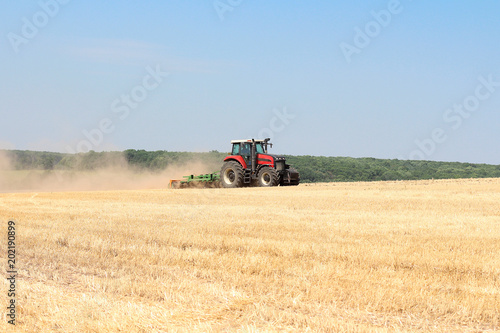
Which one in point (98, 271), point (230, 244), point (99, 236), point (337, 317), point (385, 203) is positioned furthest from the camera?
point (385, 203)

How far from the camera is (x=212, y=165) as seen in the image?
43.2 m

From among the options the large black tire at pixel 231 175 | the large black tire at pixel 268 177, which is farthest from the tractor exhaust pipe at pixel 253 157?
the large black tire at pixel 231 175

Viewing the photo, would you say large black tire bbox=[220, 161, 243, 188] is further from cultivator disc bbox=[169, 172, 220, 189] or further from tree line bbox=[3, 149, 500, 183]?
tree line bbox=[3, 149, 500, 183]

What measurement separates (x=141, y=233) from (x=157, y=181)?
28274 millimetres

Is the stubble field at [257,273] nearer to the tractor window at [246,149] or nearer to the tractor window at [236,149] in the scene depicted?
the tractor window at [246,149]

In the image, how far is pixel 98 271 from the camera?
320 inches

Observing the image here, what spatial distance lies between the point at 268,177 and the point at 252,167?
112 cm

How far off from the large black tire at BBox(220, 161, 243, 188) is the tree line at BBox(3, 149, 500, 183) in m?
11.2

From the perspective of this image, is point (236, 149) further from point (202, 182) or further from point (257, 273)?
point (257, 273)

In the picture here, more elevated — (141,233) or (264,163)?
(264,163)

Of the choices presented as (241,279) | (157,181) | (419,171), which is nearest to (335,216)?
(241,279)

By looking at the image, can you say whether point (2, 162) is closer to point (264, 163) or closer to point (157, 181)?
point (157, 181)

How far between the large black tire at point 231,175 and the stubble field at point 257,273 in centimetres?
1471

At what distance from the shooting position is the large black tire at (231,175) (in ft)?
97.9
